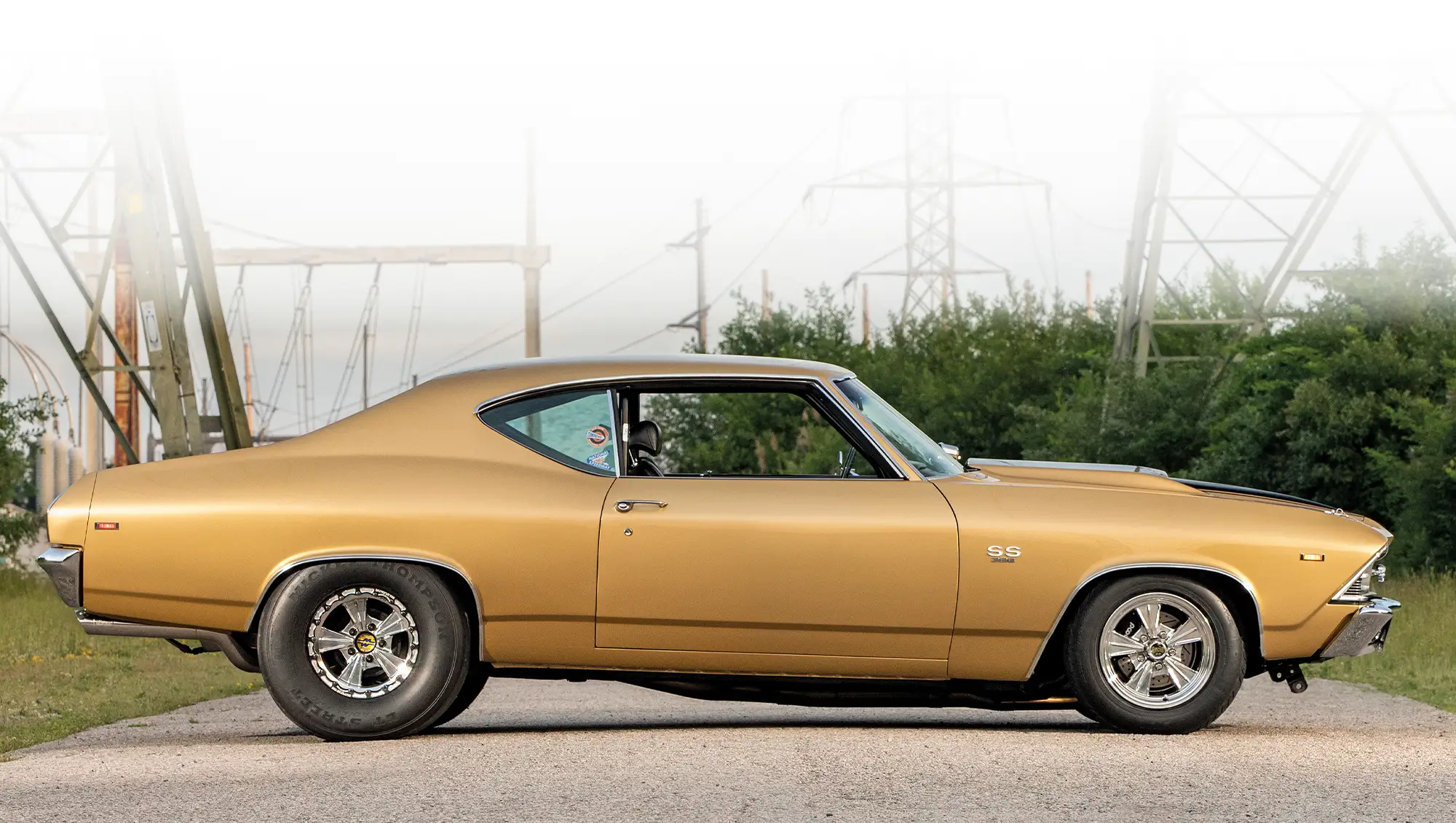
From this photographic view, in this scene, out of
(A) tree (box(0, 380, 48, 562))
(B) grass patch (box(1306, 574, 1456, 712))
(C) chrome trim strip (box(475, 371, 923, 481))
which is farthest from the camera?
(A) tree (box(0, 380, 48, 562))

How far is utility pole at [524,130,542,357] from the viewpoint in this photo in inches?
1623

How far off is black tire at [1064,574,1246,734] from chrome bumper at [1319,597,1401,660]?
42cm

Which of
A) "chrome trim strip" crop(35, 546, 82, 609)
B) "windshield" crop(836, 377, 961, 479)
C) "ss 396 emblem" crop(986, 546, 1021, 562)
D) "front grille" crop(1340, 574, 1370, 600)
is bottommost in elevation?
"front grille" crop(1340, 574, 1370, 600)

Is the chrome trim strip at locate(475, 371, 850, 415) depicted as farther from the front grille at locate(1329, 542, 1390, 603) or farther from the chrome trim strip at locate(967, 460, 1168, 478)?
the front grille at locate(1329, 542, 1390, 603)

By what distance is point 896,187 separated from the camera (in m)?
61.6

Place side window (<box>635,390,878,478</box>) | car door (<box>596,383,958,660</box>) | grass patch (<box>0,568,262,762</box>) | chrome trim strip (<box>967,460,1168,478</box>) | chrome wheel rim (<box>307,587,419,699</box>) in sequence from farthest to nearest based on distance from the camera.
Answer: side window (<box>635,390,878,478</box>), grass patch (<box>0,568,262,762</box>), chrome trim strip (<box>967,460,1168,478</box>), chrome wheel rim (<box>307,587,419,699</box>), car door (<box>596,383,958,660</box>)

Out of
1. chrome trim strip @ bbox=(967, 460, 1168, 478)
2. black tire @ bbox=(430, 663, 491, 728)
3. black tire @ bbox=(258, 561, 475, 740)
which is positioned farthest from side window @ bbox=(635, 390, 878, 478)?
black tire @ bbox=(258, 561, 475, 740)

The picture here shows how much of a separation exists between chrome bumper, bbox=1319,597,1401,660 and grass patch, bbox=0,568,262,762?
5.73 m

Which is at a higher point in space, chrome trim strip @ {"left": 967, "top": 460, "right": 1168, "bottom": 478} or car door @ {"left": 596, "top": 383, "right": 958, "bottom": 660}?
chrome trim strip @ {"left": 967, "top": 460, "right": 1168, "bottom": 478}

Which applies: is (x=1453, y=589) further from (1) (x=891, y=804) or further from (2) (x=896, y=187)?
(2) (x=896, y=187)

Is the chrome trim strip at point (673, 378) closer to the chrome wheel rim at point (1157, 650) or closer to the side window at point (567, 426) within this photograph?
the side window at point (567, 426)

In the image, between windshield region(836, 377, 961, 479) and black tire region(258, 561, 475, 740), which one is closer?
black tire region(258, 561, 475, 740)

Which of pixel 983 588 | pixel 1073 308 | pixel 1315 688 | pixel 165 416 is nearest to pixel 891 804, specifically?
pixel 983 588

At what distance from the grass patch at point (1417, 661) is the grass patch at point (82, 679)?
7397mm
